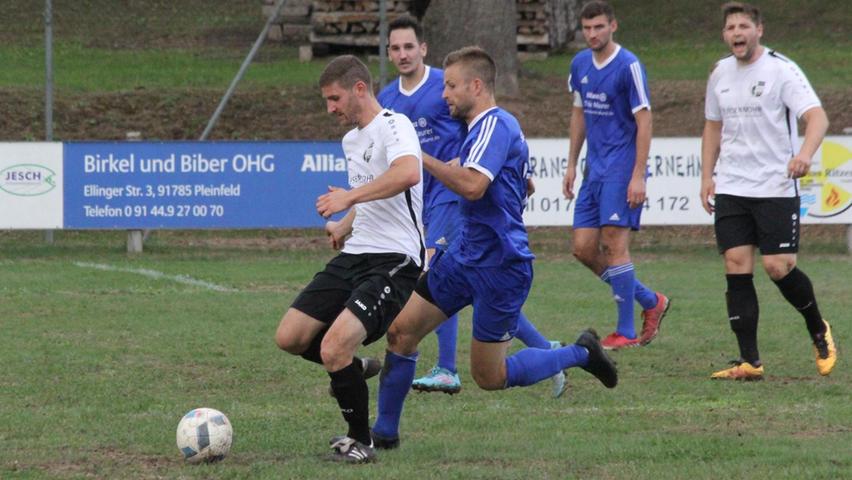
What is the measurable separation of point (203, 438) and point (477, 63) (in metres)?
2.01

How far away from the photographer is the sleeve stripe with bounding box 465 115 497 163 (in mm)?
6293

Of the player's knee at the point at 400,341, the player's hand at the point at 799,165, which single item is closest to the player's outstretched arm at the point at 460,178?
the player's knee at the point at 400,341

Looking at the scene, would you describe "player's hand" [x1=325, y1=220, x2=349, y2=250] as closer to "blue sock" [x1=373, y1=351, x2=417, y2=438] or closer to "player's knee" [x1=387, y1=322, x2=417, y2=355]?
"player's knee" [x1=387, y1=322, x2=417, y2=355]

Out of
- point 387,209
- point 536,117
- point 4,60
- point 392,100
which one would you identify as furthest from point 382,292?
point 4,60

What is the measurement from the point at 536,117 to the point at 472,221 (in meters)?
14.3

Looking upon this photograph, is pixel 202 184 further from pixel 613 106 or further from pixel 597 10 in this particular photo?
pixel 597 10

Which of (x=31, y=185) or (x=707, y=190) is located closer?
(x=707, y=190)

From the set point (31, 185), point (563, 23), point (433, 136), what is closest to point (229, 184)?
point (31, 185)

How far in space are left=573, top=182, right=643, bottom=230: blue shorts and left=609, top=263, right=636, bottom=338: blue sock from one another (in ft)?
0.98

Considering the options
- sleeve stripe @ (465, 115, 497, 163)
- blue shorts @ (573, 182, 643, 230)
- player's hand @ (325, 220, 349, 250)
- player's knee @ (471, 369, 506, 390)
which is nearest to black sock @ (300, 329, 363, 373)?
player's hand @ (325, 220, 349, 250)

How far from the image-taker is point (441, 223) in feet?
27.1

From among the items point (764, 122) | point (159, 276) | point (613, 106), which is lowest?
point (159, 276)

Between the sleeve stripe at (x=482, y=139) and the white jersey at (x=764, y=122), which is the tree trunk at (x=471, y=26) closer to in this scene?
the white jersey at (x=764, y=122)

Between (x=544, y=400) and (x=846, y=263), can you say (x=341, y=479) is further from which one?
(x=846, y=263)
